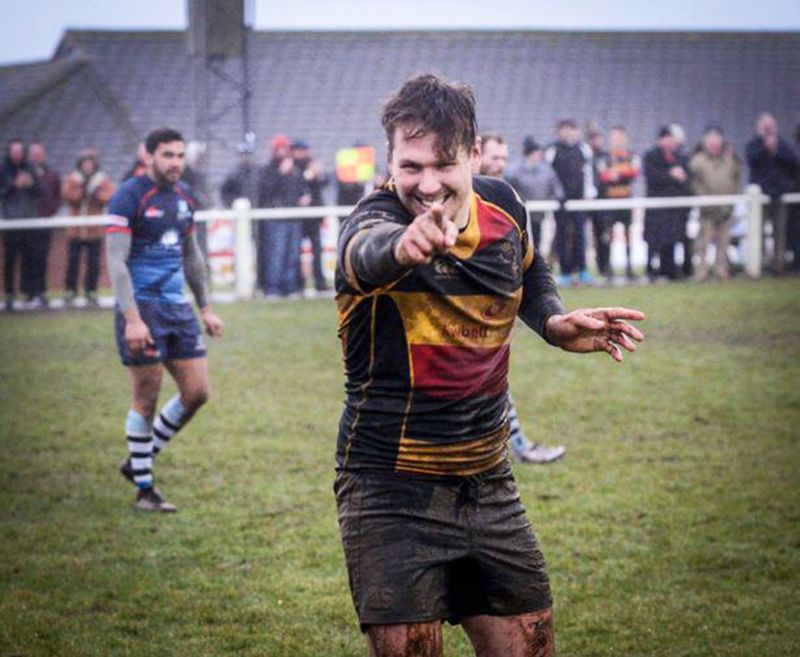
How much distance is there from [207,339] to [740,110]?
98.0ft

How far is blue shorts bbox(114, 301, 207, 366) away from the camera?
846cm

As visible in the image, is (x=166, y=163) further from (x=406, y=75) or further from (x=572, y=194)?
(x=406, y=75)

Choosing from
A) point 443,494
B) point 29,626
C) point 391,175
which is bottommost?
point 29,626

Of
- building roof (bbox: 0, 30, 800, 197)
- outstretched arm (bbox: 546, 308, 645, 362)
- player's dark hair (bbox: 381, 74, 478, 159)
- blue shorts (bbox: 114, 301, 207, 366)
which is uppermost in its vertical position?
building roof (bbox: 0, 30, 800, 197)

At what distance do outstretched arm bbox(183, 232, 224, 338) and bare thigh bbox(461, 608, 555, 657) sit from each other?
5090 millimetres

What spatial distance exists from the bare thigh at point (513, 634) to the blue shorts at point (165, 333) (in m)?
4.78

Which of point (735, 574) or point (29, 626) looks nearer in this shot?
point (29, 626)

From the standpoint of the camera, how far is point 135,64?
41.6 metres

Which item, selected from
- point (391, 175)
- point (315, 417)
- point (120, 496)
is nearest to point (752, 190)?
point (315, 417)

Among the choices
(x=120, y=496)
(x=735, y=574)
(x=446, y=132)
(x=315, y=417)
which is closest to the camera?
(x=446, y=132)

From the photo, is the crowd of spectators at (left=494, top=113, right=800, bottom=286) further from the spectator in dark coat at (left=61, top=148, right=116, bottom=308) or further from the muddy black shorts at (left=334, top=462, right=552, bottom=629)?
the muddy black shorts at (left=334, top=462, right=552, bottom=629)

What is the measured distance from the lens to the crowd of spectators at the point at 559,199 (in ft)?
71.7

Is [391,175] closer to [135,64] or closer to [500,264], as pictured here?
[500,264]

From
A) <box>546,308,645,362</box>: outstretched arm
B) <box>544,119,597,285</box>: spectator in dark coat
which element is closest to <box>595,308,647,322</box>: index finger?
<box>546,308,645,362</box>: outstretched arm
